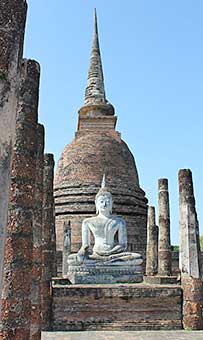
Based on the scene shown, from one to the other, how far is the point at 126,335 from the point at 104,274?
4423mm

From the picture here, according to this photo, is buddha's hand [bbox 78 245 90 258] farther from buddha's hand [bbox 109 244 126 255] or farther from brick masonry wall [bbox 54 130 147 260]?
brick masonry wall [bbox 54 130 147 260]

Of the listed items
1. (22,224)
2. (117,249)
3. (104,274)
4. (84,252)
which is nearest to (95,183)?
(117,249)

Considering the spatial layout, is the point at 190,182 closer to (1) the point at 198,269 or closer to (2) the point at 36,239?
(1) the point at 198,269

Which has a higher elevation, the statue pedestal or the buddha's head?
the buddha's head

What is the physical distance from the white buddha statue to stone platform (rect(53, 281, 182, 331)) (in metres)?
3.53

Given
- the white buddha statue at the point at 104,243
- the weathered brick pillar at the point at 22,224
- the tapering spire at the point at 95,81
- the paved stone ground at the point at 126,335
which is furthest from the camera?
the tapering spire at the point at 95,81

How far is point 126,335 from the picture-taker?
823 centimetres

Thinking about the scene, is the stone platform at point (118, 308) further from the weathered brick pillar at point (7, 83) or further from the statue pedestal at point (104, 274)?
the weathered brick pillar at point (7, 83)

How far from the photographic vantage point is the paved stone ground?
773cm

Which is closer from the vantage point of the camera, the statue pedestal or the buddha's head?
the statue pedestal

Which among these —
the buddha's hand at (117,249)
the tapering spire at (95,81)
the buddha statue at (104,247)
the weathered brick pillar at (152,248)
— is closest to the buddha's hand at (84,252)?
the buddha statue at (104,247)

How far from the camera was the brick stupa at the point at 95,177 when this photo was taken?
2020cm

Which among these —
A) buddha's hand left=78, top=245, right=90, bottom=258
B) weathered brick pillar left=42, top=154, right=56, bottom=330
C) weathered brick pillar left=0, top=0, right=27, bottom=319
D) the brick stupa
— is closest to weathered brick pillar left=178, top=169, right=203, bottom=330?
weathered brick pillar left=42, top=154, right=56, bottom=330

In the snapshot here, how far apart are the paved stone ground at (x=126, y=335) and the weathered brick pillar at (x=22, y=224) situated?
10.9ft
